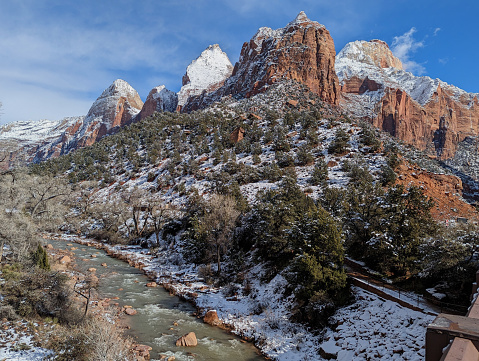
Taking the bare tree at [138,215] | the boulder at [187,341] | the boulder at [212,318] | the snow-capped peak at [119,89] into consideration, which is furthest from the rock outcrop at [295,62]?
the snow-capped peak at [119,89]

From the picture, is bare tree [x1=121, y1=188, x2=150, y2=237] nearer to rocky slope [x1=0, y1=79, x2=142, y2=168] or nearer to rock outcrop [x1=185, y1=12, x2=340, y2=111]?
rock outcrop [x1=185, y1=12, x2=340, y2=111]

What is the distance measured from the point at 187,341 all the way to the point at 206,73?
6275 inches

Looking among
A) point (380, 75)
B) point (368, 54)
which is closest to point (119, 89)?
point (380, 75)

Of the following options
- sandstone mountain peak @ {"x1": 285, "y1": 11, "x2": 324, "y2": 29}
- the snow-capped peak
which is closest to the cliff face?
sandstone mountain peak @ {"x1": 285, "y1": 11, "x2": 324, "y2": 29}

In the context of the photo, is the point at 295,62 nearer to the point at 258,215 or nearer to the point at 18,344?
the point at 258,215

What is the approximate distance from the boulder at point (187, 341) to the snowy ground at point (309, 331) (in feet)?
9.98

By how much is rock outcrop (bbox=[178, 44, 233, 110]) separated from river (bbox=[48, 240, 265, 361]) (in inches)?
4989

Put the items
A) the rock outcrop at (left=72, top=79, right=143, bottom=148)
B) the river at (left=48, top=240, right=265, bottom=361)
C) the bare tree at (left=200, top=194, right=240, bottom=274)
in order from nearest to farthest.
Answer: the river at (left=48, top=240, right=265, bottom=361) → the bare tree at (left=200, top=194, right=240, bottom=274) → the rock outcrop at (left=72, top=79, right=143, bottom=148)

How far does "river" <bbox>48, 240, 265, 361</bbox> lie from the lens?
13.7 metres

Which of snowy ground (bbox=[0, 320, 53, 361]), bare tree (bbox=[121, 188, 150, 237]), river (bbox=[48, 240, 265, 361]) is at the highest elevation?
bare tree (bbox=[121, 188, 150, 237])

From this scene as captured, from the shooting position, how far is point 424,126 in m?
142

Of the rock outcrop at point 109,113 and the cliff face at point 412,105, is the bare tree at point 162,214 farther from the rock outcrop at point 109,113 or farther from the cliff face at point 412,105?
the rock outcrop at point 109,113

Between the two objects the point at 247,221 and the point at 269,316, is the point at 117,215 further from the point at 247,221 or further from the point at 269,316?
the point at 269,316

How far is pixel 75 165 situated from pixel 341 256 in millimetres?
74193
